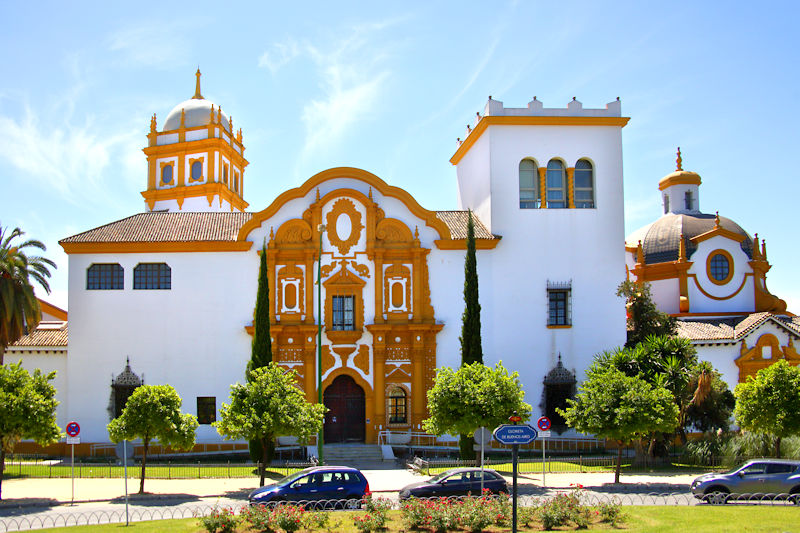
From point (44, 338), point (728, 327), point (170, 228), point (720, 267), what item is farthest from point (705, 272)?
point (44, 338)

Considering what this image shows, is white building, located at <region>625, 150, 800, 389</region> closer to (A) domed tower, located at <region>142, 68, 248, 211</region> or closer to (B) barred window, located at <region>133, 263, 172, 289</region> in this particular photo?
(B) barred window, located at <region>133, 263, 172, 289</region>

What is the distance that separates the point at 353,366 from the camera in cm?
3584

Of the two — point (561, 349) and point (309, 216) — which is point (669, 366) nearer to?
point (561, 349)

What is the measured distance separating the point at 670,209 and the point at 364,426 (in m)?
29.5

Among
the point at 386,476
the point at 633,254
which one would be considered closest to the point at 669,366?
the point at 386,476

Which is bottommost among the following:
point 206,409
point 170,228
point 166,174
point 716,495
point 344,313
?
point 716,495

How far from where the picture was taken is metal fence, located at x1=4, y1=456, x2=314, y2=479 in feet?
94.9

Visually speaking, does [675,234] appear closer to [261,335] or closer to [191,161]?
[261,335]

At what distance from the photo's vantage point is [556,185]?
38.2m

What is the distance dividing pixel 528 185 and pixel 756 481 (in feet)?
63.7

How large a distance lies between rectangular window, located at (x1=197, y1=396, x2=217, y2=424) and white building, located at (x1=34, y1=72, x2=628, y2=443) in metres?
0.06

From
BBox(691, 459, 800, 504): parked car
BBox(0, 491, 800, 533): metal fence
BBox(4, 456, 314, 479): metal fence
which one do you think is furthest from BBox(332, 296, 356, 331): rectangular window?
BBox(691, 459, 800, 504): parked car

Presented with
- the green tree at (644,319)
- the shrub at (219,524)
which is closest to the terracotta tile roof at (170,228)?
the green tree at (644,319)

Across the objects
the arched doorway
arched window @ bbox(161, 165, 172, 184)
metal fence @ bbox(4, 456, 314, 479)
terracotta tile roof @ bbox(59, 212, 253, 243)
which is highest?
arched window @ bbox(161, 165, 172, 184)
